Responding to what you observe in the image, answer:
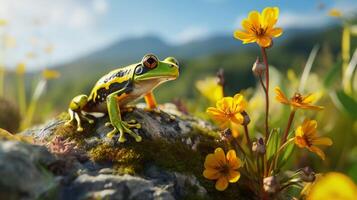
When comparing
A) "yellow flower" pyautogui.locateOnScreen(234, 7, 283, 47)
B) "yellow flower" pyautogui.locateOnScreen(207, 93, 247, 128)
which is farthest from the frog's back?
"yellow flower" pyautogui.locateOnScreen(234, 7, 283, 47)

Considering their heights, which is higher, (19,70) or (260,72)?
(260,72)

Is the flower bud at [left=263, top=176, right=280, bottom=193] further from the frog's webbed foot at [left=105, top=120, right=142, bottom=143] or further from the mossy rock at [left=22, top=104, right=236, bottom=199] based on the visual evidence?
the frog's webbed foot at [left=105, top=120, right=142, bottom=143]

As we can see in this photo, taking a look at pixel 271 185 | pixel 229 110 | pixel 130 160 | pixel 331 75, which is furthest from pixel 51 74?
pixel 271 185

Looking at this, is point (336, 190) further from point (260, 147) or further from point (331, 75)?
point (331, 75)

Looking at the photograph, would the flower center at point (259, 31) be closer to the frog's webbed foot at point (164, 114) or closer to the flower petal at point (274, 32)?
the flower petal at point (274, 32)

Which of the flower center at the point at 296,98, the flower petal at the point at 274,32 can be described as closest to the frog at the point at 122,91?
the flower petal at the point at 274,32

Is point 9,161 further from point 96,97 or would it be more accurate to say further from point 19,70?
point 19,70

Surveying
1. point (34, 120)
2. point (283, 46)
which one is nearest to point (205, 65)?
point (283, 46)
